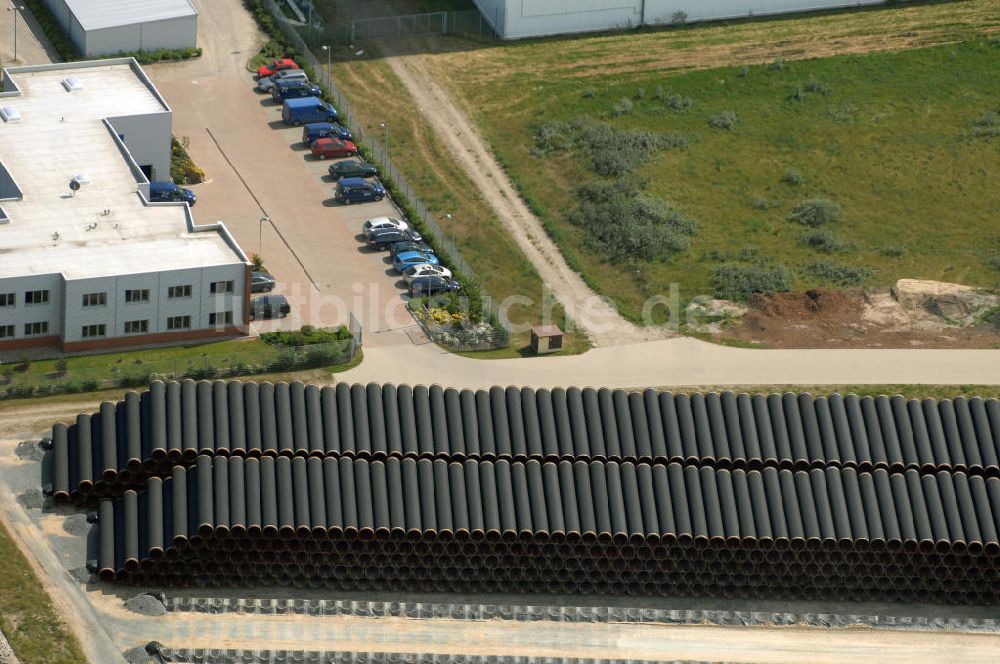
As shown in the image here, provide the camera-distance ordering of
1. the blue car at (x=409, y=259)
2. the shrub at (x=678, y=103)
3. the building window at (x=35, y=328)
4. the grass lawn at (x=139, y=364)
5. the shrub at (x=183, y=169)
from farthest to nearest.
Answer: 1. the shrub at (x=678, y=103)
2. the shrub at (x=183, y=169)
3. the blue car at (x=409, y=259)
4. the building window at (x=35, y=328)
5. the grass lawn at (x=139, y=364)

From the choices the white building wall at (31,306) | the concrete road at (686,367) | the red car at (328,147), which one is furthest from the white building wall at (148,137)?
the concrete road at (686,367)

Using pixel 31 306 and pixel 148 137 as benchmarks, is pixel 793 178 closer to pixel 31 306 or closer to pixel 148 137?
pixel 148 137

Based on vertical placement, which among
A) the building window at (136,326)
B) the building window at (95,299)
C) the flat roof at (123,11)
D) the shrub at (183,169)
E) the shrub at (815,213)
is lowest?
the building window at (136,326)

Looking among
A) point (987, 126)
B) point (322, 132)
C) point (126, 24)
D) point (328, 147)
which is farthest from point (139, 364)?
point (987, 126)

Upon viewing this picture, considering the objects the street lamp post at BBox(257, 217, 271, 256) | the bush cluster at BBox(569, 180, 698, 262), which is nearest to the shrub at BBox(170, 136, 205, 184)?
the street lamp post at BBox(257, 217, 271, 256)

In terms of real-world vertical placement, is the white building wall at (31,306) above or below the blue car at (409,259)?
below

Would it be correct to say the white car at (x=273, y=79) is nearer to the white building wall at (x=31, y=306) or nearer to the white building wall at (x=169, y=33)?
the white building wall at (x=169, y=33)

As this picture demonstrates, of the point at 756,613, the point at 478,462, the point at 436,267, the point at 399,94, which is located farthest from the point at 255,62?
the point at 756,613
